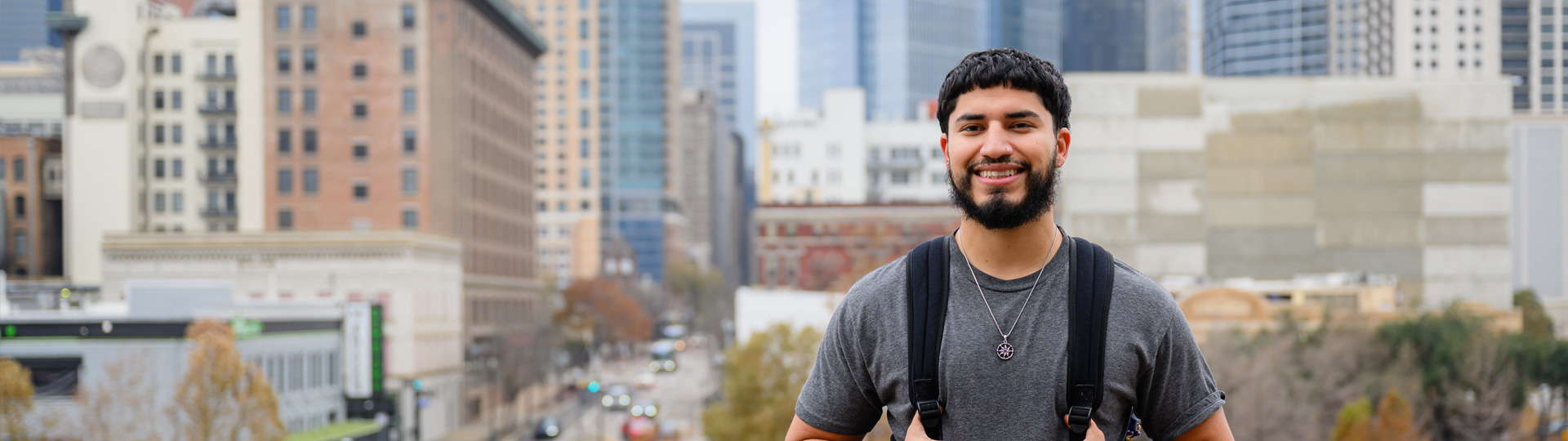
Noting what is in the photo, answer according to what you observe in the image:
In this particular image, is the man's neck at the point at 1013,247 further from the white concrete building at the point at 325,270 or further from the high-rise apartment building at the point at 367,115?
the high-rise apartment building at the point at 367,115

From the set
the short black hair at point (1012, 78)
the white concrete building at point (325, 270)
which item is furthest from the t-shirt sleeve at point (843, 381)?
the white concrete building at point (325, 270)

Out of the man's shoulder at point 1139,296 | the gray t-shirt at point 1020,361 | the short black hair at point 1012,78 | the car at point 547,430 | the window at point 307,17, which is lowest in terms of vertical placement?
the car at point 547,430

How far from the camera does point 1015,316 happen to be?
13.3 ft

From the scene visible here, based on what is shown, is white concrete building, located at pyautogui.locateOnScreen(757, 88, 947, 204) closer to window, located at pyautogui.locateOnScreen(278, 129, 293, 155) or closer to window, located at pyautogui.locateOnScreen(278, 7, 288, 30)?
window, located at pyautogui.locateOnScreen(278, 129, 293, 155)

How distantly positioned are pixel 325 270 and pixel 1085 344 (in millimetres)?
83061

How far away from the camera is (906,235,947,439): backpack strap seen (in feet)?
13.2

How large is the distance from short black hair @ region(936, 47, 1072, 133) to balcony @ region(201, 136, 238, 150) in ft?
301

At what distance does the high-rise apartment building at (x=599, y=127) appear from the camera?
7224 inches

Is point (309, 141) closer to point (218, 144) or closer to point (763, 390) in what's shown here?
point (218, 144)

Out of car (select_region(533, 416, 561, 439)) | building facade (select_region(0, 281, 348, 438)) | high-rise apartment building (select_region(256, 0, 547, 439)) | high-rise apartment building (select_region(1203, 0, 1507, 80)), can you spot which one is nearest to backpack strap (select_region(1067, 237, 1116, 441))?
building facade (select_region(0, 281, 348, 438))

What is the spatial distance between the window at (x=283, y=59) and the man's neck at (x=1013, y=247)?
293 feet

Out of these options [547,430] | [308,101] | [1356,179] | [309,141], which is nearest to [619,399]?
[547,430]

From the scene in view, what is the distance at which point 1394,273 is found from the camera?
10650 centimetres

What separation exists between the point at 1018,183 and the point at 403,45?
85.4 meters
